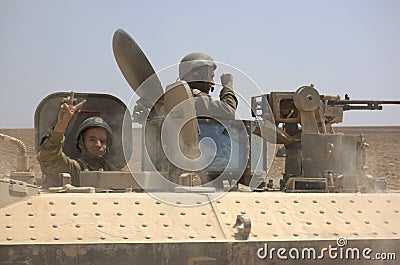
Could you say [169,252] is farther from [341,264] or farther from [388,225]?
[388,225]

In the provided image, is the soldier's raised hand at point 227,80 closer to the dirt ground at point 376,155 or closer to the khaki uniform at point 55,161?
the khaki uniform at point 55,161

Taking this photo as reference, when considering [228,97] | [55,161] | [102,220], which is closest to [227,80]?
[228,97]

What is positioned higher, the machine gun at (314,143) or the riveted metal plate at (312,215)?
the machine gun at (314,143)

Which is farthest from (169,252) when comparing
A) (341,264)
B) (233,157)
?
(233,157)

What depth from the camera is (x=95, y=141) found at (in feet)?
18.9

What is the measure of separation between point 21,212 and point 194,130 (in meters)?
1.69

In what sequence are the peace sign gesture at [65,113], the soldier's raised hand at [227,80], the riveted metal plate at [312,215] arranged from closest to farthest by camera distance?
1. the riveted metal plate at [312,215]
2. the peace sign gesture at [65,113]
3. the soldier's raised hand at [227,80]

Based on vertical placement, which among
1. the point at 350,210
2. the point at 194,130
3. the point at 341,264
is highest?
the point at 194,130

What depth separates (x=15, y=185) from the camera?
436 cm

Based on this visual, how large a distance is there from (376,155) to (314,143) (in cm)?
2929

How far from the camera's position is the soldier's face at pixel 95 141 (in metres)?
5.75

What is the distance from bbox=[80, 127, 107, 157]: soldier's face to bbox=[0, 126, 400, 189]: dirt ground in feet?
36.3

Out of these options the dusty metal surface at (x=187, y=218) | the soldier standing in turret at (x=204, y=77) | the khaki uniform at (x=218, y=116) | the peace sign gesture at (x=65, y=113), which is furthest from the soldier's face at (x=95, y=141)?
the dusty metal surface at (x=187, y=218)

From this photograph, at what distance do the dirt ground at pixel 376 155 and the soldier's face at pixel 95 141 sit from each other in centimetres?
1106
